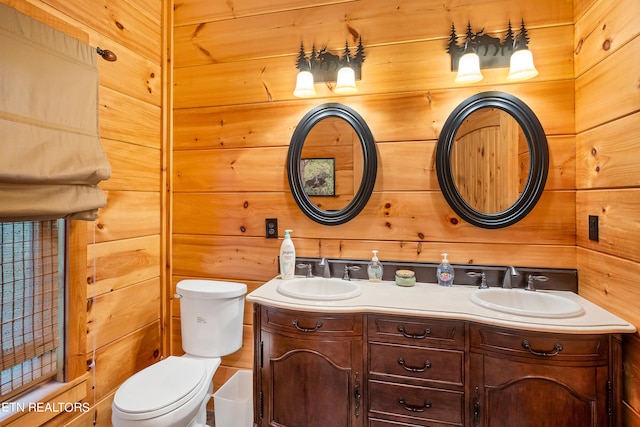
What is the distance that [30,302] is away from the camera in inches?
54.8

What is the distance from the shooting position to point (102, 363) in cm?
173

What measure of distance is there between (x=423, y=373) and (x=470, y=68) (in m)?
1.47

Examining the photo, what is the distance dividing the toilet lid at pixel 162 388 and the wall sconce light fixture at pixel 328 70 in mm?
1582

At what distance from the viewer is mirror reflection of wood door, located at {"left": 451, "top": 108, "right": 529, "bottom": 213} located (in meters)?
1.74

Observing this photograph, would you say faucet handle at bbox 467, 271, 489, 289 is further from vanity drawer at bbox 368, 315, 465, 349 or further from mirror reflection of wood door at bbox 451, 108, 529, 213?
vanity drawer at bbox 368, 315, 465, 349

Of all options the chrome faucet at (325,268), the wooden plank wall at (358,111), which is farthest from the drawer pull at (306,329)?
the wooden plank wall at (358,111)

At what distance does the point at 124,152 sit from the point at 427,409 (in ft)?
6.51

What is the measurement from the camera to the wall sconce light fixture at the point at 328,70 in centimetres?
185

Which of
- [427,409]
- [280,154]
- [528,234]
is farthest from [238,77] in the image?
[427,409]

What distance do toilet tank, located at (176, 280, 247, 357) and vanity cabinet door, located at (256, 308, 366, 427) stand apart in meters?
0.32

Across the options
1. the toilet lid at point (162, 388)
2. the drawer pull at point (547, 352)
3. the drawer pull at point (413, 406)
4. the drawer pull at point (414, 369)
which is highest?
the drawer pull at point (547, 352)

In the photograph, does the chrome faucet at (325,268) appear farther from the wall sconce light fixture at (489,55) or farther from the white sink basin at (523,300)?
the wall sconce light fixture at (489,55)

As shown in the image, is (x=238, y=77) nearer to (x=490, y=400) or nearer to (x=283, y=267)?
(x=283, y=267)

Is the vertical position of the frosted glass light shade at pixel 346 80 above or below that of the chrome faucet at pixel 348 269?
above
